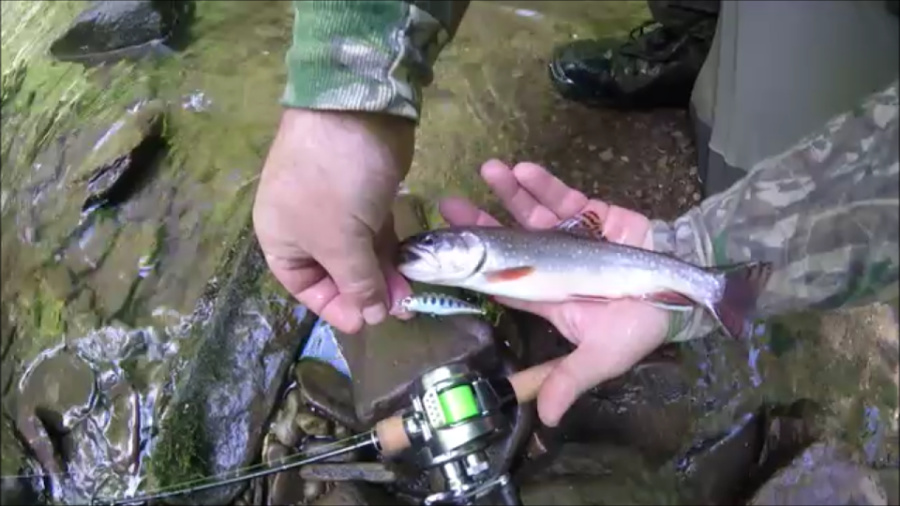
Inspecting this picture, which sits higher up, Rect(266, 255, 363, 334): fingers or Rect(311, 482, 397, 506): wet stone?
Rect(266, 255, 363, 334): fingers

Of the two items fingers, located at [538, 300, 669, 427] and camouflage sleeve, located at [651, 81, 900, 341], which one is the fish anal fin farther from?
camouflage sleeve, located at [651, 81, 900, 341]

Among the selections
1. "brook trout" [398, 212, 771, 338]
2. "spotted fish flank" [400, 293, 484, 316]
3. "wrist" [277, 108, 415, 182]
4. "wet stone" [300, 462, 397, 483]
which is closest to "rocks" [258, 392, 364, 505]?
"wet stone" [300, 462, 397, 483]

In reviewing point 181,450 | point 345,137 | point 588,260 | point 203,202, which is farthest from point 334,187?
point 203,202

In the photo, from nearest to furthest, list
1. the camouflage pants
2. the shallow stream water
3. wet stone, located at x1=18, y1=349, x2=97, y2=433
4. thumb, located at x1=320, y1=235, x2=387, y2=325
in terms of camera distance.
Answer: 1. thumb, located at x1=320, y1=235, x2=387, y2=325
2. the camouflage pants
3. the shallow stream water
4. wet stone, located at x1=18, y1=349, x2=97, y2=433

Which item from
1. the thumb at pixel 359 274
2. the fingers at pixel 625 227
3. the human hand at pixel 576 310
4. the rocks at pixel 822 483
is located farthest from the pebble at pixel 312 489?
the rocks at pixel 822 483

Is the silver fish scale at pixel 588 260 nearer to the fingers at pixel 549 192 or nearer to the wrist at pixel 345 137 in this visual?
the fingers at pixel 549 192

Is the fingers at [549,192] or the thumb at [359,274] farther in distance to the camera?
the fingers at [549,192]
